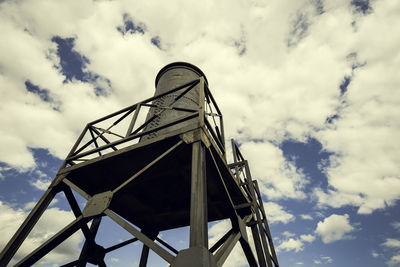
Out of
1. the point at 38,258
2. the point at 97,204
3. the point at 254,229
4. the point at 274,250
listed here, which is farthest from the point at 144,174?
the point at 274,250

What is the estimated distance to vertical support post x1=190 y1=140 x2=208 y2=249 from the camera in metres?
2.46

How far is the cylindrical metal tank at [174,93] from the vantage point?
5.30m

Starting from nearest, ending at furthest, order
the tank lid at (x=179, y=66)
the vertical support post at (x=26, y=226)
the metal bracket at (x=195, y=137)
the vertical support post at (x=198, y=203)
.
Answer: the vertical support post at (x=198, y=203) < the metal bracket at (x=195, y=137) < the vertical support post at (x=26, y=226) < the tank lid at (x=179, y=66)

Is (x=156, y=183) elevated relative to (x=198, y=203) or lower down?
elevated

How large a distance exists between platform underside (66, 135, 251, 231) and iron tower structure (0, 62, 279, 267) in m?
0.02

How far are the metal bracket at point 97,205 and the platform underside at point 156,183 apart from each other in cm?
13

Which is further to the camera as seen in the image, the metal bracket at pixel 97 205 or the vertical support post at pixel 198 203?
the metal bracket at pixel 97 205

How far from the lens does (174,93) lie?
234 inches

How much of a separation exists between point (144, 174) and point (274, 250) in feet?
14.0

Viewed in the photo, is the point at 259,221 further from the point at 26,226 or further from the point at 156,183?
the point at 26,226

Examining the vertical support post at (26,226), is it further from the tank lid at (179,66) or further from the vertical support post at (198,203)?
the tank lid at (179,66)

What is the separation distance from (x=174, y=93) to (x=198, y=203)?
3827 millimetres

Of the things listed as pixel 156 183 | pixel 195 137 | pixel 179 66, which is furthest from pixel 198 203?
pixel 179 66

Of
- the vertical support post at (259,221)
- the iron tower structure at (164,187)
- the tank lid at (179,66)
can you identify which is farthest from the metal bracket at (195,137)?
the tank lid at (179,66)
